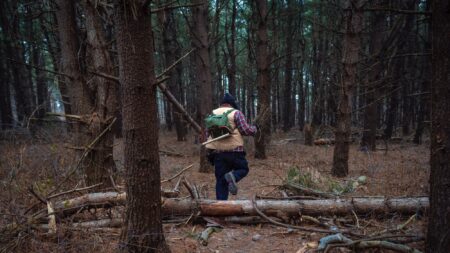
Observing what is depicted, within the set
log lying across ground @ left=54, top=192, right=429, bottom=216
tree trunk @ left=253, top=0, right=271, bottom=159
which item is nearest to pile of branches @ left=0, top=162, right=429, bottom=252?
log lying across ground @ left=54, top=192, right=429, bottom=216

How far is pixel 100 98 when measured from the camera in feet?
17.9

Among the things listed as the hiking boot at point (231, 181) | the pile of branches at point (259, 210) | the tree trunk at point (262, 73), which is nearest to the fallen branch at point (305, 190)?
the pile of branches at point (259, 210)

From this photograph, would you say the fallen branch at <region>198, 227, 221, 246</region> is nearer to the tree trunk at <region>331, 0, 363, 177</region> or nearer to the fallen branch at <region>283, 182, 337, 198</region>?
the fallen branch at <region>283, 182, 337, 198</region>

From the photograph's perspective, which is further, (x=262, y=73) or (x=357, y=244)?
(x=262, y=73)

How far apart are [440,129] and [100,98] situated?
4.83m

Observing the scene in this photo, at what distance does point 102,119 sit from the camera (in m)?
5.47

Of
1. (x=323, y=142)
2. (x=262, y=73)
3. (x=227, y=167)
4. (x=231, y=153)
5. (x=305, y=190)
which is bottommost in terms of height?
(x=305, y=190)

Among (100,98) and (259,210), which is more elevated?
(100,98)

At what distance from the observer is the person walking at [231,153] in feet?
17.5

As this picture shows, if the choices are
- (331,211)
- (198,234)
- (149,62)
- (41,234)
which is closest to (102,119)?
(41,234)

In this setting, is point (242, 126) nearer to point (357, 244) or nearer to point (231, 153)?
point (231, 153)

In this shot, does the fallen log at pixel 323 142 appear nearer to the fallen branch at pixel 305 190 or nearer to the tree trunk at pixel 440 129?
the fallen branch at pixel 305 190

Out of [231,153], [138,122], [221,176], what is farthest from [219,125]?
[138,122]

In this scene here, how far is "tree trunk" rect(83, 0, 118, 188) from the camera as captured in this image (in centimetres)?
538
